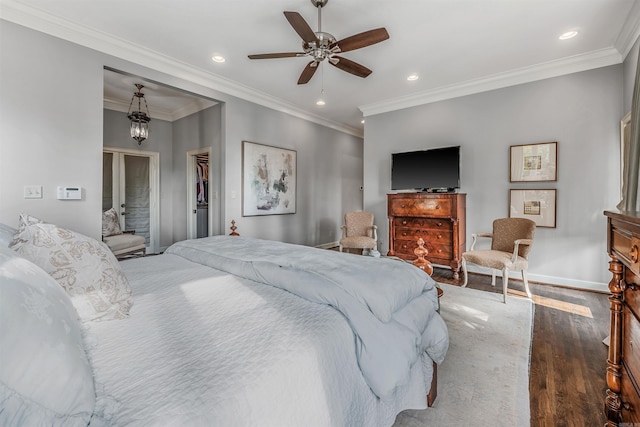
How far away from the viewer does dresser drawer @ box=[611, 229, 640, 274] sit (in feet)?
Answer: 3.11

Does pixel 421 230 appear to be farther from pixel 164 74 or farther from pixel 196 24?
pixel 164 74

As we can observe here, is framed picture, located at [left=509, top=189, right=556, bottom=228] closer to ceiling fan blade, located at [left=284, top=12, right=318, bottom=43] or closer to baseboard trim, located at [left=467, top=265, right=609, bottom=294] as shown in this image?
baseboard trim, located at [left=467, top=265, right=609, bottom=294]

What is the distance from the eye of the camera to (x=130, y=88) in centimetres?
423

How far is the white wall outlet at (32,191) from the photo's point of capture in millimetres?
2580

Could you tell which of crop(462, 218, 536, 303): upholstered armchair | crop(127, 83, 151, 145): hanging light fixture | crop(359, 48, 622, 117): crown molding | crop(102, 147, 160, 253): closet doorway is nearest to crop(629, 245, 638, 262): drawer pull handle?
crop(462, 218, 536, 303): upholstered armchair

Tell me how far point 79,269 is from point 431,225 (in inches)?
157

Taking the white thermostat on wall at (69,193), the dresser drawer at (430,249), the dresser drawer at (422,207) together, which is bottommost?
the dresser drawer at (430,249)

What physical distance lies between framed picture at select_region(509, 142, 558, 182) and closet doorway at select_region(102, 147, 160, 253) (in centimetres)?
593

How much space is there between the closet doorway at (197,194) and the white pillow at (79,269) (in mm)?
3376

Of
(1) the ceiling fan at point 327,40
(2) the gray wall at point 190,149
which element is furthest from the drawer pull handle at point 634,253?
(2) the gray wall at point 190,149

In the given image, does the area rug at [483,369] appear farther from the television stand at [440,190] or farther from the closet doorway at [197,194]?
the closet doorway at [197,194]

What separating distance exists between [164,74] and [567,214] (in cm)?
531

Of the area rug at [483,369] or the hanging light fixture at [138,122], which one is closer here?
the area rug at [483,369]

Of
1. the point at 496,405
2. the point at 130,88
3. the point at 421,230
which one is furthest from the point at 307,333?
the point at 130,88
